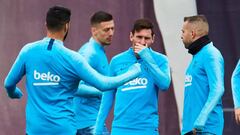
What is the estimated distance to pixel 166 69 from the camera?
7914 mm

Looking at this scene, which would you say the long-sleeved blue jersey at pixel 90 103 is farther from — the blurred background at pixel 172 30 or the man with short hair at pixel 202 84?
the blurred background at pixel 172 30

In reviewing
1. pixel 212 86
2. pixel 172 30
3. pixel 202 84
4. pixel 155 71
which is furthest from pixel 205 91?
pixel 172 30

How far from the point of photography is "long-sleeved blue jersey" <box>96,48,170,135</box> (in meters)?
7.76

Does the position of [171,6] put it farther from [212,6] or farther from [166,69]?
[166,69]

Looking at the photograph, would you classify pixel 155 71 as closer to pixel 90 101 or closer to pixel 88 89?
pixel 88 89

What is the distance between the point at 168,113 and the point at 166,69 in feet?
9.14

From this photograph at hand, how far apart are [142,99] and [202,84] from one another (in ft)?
2.24

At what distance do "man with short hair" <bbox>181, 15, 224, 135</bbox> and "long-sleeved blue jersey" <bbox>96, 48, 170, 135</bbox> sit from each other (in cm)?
33

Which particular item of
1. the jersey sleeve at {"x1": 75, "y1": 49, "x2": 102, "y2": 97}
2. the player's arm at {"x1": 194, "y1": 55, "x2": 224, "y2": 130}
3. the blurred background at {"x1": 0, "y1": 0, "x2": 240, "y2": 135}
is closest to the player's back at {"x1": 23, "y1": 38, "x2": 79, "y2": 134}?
the jersey sleeve at {"x1": 75, "y1": 49, "x2": 102, "y2": 97}

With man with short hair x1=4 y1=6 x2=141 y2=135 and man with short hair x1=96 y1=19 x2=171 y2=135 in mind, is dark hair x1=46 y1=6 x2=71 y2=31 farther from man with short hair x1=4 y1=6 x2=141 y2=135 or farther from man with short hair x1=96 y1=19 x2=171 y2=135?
man with short hair x1=96 y1=19 x2=171 y2=135

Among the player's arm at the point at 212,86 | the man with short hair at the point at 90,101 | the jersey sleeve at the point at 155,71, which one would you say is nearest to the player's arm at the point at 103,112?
the man with short hair at the point at 90,101

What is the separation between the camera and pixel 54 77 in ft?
21.7

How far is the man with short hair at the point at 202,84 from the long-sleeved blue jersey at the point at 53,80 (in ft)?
2.94

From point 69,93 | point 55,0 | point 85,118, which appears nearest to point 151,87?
point 85,118
